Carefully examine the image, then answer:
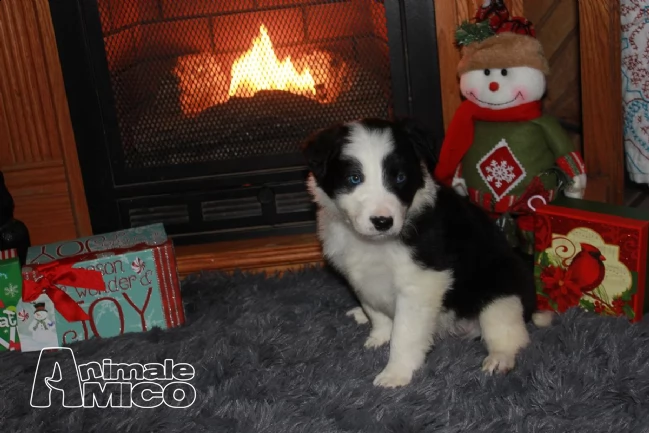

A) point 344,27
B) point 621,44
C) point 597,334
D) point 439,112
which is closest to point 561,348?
point 597,334

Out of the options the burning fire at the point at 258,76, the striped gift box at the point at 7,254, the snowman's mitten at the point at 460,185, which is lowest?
the striped gift box at the point at 7,254

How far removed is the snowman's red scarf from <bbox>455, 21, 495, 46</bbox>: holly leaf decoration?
0.22 metres

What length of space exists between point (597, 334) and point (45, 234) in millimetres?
2147

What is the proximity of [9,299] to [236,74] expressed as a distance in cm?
118

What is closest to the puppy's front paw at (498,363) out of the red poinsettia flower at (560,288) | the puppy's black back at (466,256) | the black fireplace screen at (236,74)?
the puppy's black back at (466,256)

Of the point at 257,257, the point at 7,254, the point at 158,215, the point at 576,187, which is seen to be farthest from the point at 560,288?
the point at 7,254

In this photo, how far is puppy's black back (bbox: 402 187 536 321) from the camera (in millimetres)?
2023

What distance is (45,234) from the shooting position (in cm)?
300

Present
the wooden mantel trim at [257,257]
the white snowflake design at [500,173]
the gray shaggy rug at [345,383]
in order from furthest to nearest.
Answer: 1. the wooden mantel trim at [257,257]
2. the white snowflake design at [500,173]
3. the gray shaggy rug at [345,383]

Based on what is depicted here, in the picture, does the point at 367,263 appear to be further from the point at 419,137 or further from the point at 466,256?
the point at 419,137

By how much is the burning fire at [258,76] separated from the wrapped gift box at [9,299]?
36.9 inches

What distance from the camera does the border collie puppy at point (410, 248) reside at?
1894 millimetres

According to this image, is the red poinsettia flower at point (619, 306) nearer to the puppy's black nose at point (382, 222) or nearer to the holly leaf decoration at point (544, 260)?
the holly leaf decoration at point (544, 260)

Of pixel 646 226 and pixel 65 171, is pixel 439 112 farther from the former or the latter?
pixel 65 171
